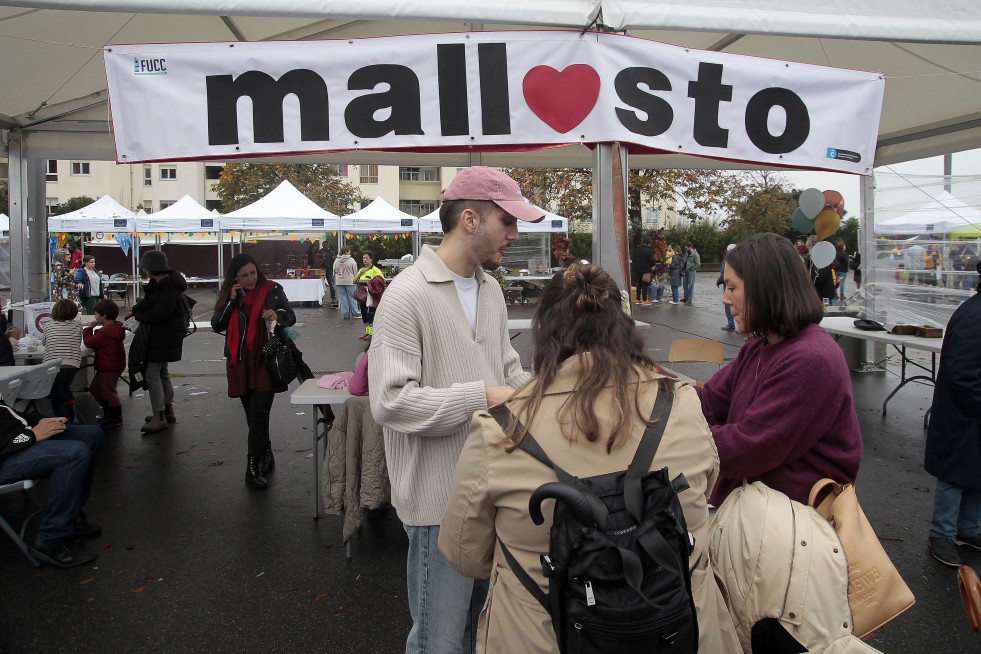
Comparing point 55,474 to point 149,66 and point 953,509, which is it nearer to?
point 149,66

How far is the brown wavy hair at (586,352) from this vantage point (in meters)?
1.38

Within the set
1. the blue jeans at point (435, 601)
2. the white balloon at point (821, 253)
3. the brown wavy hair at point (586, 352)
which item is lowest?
the blue jeans at point (435, 601)

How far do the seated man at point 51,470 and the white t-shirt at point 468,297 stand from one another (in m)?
2.90

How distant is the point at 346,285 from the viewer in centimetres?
1720

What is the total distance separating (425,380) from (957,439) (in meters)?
3.21

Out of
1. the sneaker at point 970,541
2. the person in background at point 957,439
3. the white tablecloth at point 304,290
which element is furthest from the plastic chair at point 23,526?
the white tablecloth at point 304,290

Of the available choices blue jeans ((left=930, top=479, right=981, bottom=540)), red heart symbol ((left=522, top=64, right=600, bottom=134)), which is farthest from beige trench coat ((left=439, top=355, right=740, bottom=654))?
blue jeans ((left=930, top=479, right=981, bottom=540))

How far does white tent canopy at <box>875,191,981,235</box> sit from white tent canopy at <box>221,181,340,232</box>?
14.1 m

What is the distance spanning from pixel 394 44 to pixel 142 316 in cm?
431

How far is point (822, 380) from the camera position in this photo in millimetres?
1966

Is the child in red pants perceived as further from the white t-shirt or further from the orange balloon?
the orange balloon

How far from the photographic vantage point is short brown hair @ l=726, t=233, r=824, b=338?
6.75 feet

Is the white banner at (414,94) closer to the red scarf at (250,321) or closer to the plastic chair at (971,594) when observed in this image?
the red scarf at (250,321)

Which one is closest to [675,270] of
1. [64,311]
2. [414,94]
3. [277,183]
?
[64,311]
